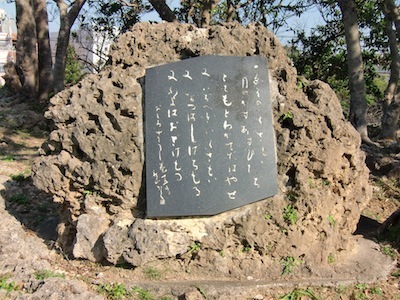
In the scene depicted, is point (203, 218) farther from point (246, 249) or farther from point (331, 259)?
point (331, 259)

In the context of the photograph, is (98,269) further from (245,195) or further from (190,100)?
(190,100)

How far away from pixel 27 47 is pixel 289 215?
8.05 metres

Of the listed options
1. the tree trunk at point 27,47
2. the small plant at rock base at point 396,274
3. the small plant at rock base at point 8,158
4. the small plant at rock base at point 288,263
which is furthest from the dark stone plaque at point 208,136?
the tree trunk at point 27,47

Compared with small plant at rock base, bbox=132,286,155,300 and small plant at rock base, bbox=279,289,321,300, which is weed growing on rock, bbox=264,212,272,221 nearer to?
small plant at rock base, bbox=279,289,321,300

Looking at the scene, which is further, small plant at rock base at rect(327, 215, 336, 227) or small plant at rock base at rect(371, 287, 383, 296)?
small plant at rock base at rect(327, 215, 336, 227)

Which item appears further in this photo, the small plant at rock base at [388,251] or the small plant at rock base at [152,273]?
the small plant at rock base at [388,251]

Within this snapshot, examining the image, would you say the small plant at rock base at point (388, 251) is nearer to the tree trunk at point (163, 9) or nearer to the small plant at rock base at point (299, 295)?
the small plant at rock base at point (299, 295)

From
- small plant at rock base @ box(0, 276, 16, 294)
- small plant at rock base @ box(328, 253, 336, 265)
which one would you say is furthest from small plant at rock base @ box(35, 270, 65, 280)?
small plant at rock base @ box(328, 253, 336, 265)

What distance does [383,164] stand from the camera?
22.7 ft

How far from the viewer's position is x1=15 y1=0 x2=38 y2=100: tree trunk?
984 centimetres

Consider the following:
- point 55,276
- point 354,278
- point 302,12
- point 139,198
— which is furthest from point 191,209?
point 302,12

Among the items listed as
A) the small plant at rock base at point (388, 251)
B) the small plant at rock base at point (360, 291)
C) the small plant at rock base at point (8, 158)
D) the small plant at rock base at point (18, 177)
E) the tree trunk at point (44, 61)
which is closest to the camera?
the small plant at rock base at point (360, 291)

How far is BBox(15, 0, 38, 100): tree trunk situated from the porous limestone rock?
6.15 meters

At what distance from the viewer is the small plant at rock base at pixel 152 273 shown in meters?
3.91
